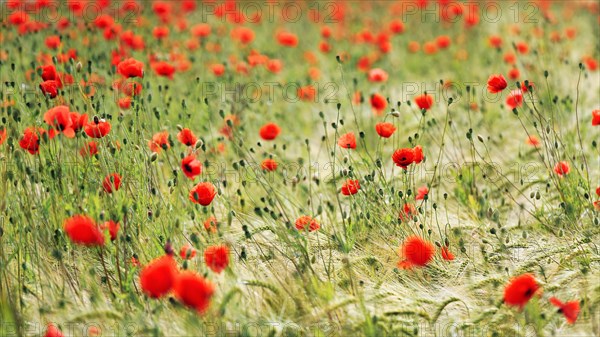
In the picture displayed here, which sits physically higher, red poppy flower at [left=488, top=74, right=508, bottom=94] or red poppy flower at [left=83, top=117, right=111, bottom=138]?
red poppy flower at [left=488, top=74, right=508, bottom=94]

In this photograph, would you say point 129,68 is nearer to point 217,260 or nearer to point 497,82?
point 217,260

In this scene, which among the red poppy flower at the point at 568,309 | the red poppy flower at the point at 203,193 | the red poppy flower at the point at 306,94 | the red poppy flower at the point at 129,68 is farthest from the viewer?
the red poppy flower at the point at 306,94

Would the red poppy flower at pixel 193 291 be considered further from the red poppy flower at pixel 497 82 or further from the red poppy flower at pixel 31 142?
the red poppy flower at pixel 497 82

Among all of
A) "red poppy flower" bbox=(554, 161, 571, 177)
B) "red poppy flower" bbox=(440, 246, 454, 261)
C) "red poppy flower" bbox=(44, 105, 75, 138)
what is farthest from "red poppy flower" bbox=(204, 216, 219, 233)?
"red poppy flower" bbox=(554, 161, 571, 177)

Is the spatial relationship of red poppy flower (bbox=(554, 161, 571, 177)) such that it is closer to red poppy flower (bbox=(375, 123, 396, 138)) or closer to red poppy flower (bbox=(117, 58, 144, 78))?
red poppy flower (bbox=(375, 123, 396, 138))

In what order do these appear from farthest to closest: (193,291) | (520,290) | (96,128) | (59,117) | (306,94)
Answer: (306,94) → (96,128) → (59,117) → (520,290) → (193,291)

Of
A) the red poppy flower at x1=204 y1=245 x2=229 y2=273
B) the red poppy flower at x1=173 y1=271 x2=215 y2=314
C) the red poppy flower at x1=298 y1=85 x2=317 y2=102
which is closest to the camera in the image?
the red poppy flower at x1=173 y1=271 x2=215 y2=314

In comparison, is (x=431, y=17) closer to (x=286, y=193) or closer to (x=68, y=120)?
(x=286, y=193)

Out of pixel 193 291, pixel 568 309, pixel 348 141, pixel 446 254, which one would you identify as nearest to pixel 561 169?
pixel 446 254

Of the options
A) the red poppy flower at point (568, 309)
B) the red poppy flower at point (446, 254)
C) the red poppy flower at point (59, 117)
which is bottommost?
the red poppy flower at point (446, 254)

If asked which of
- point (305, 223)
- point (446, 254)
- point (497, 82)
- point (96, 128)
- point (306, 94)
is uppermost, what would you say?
point (497, 82)

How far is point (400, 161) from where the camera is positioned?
2.72 m

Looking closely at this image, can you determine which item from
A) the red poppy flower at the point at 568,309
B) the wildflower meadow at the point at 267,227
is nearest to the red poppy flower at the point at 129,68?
the wildflower meadow at the point at 267,227

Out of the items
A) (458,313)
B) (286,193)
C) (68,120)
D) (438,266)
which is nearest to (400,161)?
(438,266)
